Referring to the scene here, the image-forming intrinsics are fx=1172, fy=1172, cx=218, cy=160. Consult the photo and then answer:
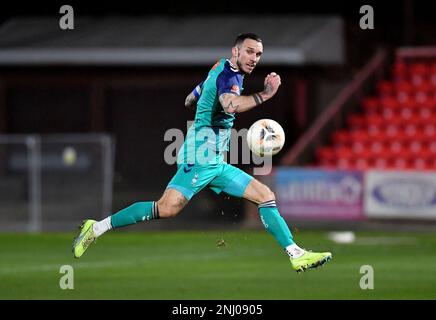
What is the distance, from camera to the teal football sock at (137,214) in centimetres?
1205

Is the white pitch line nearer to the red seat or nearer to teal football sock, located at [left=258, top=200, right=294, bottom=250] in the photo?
teal football sock, located at [left=258, top=200, right=294, bottom=250]

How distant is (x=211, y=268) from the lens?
16328 mm

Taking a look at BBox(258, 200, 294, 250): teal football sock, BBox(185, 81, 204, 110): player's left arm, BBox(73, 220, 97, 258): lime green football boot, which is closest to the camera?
BBox(258, 200, 294, 250): teal football sock

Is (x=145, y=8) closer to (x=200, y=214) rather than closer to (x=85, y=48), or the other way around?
(x=85, y=48)

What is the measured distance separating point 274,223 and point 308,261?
57cm

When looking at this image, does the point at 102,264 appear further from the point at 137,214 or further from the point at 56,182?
the point at 56,182

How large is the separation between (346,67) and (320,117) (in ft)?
6.29

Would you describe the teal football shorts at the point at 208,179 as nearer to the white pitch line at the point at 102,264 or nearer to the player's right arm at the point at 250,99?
the player's right arm at the point at 250,99

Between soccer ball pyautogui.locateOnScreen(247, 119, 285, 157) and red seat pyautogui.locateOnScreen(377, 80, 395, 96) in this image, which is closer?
soccer ball pyautogui.locateOnScreen(247, 119, 285, 157)

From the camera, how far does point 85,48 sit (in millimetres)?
29938

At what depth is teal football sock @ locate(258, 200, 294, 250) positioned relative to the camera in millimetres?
12031

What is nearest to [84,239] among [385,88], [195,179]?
[195,179]

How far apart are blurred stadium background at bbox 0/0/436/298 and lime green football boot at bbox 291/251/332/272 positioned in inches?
525

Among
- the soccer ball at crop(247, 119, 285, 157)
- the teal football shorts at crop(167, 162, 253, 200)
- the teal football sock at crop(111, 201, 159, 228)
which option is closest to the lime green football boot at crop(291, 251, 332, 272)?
the teal football shorts at crop(167, 162, 253, 200)
